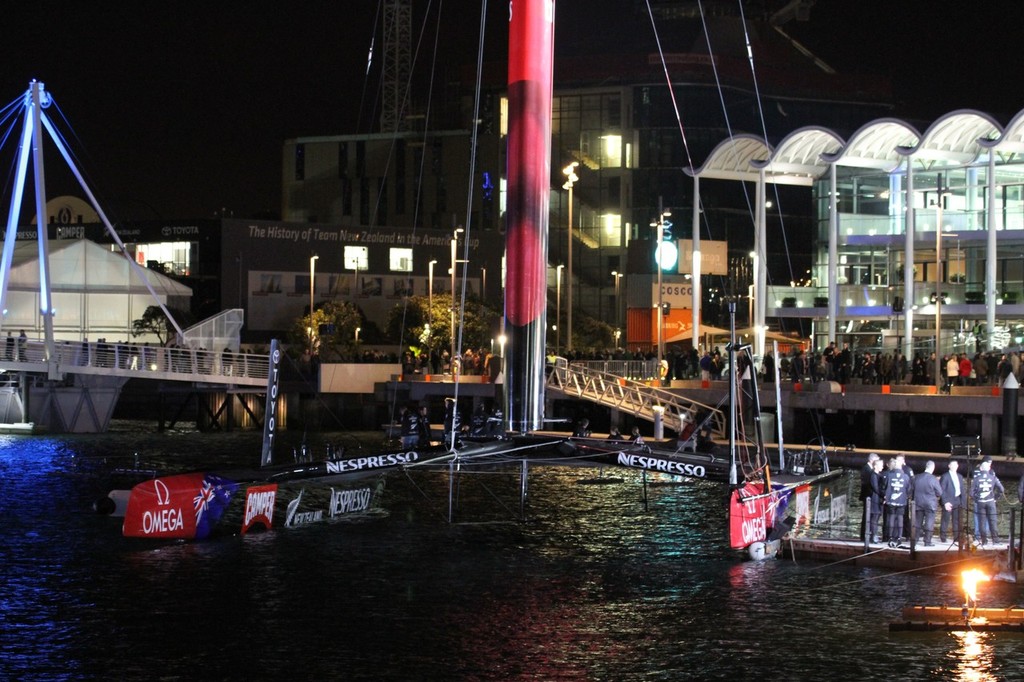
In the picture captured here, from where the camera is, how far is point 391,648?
66.0 ft

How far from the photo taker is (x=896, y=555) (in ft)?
83.4

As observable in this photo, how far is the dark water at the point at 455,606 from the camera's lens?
1916 centimetres

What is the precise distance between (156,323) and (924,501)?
66241 mm

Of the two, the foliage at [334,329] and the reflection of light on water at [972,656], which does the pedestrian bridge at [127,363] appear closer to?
the foliage at [334,329]

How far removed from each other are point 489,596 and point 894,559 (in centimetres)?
777

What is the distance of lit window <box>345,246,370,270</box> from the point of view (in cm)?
10544

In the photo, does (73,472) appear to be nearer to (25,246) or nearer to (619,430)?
(619,430)

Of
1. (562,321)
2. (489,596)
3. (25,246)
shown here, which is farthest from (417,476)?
(562,321)

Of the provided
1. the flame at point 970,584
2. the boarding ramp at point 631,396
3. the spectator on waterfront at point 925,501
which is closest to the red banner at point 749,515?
the spectator on waterfront at point 925,501

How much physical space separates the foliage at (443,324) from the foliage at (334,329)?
3324mm

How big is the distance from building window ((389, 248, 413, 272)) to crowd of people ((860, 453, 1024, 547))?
83.1m

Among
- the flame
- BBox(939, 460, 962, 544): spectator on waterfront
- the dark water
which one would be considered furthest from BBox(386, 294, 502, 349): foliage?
the flame

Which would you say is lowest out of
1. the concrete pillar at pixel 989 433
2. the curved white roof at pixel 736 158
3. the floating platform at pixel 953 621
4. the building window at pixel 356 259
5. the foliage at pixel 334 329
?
the floating platform at pixel 953 621

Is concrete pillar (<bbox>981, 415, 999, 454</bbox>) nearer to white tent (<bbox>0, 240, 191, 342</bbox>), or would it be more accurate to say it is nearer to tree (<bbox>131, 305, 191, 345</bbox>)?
tree (<bbox>131, 305, 191, 345</bbox>)
